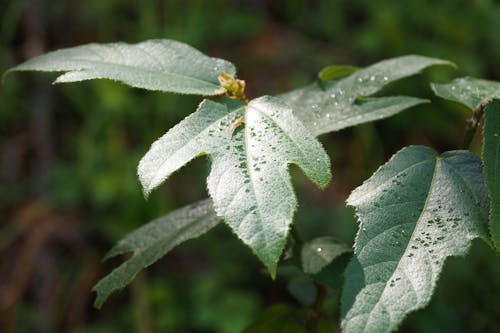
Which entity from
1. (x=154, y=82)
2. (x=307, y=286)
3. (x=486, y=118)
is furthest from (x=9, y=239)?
(x=486, y=118)

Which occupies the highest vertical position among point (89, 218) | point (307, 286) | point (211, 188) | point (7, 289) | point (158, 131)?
point (211, 188)

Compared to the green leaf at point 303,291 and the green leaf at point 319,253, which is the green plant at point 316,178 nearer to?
the green leaf at point 319,253

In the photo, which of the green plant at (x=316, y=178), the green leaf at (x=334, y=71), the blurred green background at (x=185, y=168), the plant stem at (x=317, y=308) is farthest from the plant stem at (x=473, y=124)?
the blurred green background at (x=185, y=168)

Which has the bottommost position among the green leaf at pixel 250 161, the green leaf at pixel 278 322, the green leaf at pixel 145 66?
the green leaf at pixel 278 322

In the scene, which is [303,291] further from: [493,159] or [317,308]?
[493,159]

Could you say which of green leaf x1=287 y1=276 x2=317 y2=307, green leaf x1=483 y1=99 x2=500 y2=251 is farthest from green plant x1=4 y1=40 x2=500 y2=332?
green leaf x1=287 y1=276 x2=317 y2=307

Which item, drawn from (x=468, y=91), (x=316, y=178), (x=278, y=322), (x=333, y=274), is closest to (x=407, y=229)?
(x=316, y=178)

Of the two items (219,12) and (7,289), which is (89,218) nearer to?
(7,289)
